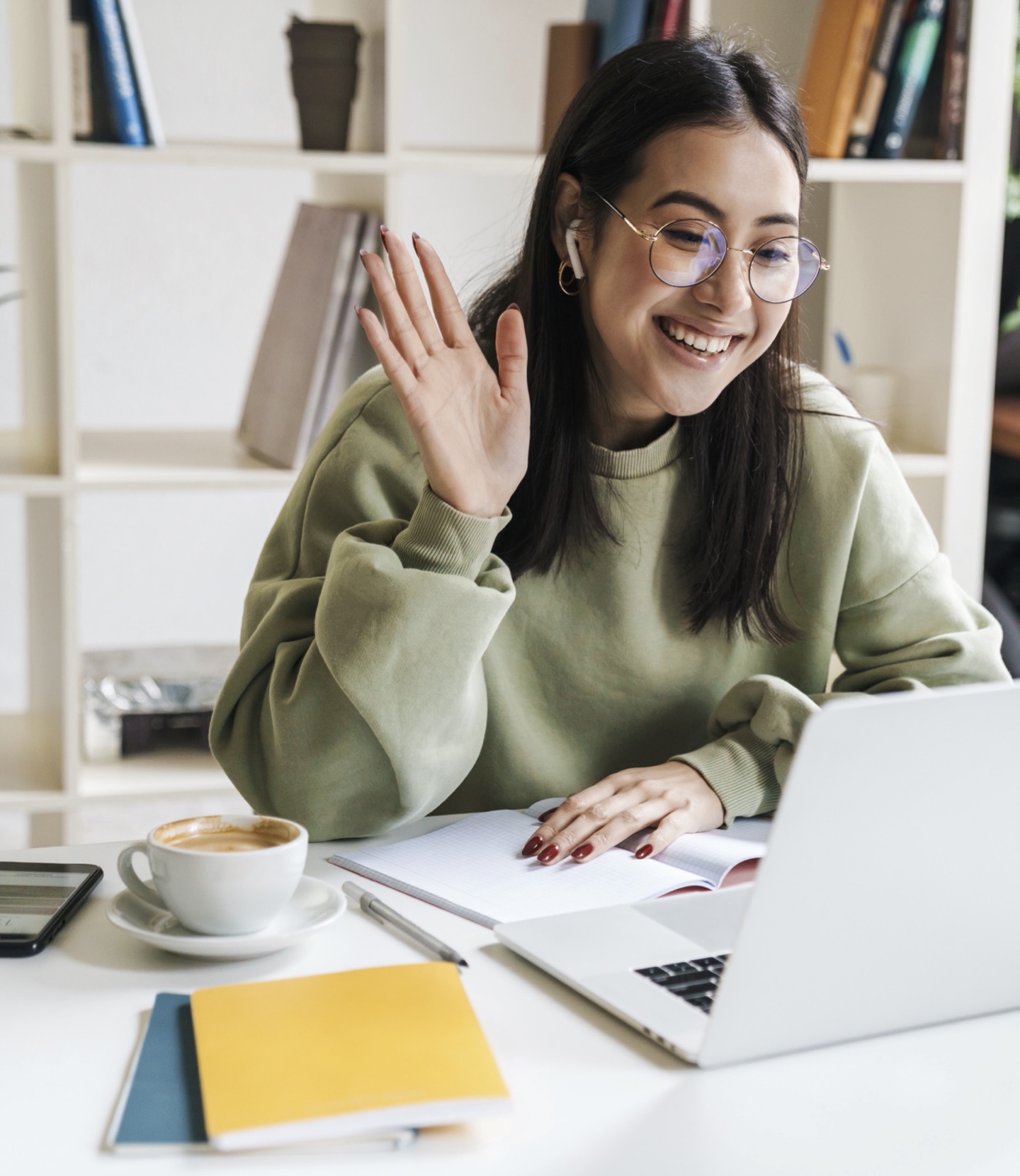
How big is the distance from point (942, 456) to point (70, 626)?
140cm

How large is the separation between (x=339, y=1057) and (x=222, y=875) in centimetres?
16

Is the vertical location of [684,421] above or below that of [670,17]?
below

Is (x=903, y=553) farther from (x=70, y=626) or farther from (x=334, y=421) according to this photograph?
(x=70, y=626)

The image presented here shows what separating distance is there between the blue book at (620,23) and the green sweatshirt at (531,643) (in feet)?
2.68

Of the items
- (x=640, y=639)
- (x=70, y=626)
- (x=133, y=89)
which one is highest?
(x=133, y=89)

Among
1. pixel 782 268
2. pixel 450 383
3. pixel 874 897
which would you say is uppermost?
pixel 782 268

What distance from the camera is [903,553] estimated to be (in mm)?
1423

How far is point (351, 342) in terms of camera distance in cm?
210

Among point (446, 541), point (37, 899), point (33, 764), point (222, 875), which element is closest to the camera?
point (222, 875)

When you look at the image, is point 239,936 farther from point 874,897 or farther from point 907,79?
point 907,79

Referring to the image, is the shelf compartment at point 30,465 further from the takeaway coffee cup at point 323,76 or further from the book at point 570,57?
the book at point 570,57

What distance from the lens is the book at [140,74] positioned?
1.90 meters

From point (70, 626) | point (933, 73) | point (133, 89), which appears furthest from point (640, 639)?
point (933, 73)

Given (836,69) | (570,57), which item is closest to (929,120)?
(836,69)
